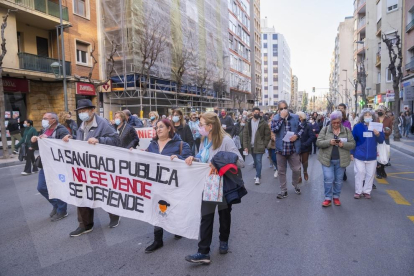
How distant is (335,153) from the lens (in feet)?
18.7

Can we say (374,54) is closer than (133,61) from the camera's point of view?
No

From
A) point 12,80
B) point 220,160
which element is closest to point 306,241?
point 220,160

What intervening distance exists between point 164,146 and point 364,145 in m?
4.30

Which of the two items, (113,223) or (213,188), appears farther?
(113,223)

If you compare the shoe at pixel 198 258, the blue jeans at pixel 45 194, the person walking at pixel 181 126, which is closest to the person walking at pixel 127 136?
the blue jeans at pixel 45 194

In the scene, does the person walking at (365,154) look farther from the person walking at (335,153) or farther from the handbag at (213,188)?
→ the handbag at (213,188)

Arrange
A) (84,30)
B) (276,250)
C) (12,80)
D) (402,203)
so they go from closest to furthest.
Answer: (276,250) → (402,203) → (12,80) → (84,30)

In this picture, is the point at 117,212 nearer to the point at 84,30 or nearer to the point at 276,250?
the point at 276,250

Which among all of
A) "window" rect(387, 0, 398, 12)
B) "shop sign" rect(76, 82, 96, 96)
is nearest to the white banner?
"shop sign" rect(76, 82, 96, 96)

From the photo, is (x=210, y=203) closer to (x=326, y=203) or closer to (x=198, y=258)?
(x=198, y=258)

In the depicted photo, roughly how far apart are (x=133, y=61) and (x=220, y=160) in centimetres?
2009

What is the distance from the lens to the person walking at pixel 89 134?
440cm

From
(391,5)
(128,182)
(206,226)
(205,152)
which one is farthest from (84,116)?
(391,5)

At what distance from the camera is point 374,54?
36938mm
